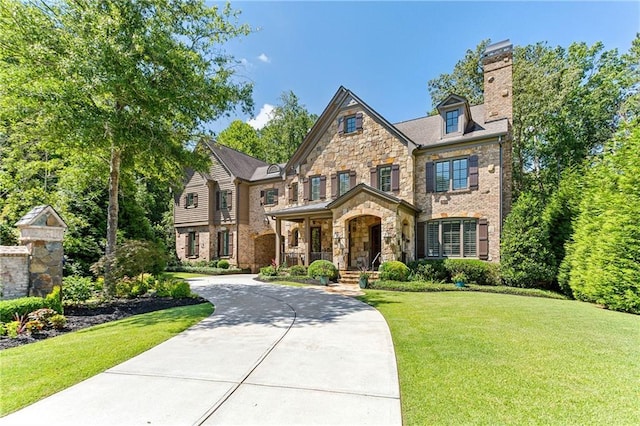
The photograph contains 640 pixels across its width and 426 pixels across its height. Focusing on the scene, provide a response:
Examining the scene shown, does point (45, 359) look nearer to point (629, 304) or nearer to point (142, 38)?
point (142, 38)

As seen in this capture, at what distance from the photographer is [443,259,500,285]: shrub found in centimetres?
1317

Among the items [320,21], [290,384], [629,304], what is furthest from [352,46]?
[290,384]

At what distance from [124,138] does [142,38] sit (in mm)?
2715

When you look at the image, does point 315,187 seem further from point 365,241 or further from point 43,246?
point 43,246

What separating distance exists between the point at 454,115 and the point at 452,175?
309cm

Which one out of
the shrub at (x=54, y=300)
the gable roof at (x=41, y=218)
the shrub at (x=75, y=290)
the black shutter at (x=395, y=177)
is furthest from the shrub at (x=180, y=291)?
the black shutter at (x=395, y=177)

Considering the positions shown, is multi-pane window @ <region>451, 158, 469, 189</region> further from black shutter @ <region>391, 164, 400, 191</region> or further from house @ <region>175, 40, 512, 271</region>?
black shutter @ <region>391, 164, 400, 191</region>

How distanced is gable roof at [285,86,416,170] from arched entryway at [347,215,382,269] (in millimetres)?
4384

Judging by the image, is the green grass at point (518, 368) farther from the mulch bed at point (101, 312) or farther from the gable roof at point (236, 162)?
the gable roof at point (236, 162)

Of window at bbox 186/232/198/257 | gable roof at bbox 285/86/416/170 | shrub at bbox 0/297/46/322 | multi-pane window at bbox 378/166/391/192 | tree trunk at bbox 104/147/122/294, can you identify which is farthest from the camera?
window at bbox 186/232/198/257

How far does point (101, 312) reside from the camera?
25.4 feet

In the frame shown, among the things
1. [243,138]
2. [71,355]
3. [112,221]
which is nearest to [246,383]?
[71,355]

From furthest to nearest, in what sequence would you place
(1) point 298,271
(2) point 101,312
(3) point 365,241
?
(3) point 365,241
(1) point 298,271
(2) point 101,312

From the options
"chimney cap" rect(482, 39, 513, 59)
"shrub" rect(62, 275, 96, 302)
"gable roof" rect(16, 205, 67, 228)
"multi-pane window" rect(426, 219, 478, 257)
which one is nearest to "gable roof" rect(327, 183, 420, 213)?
"multi-pane window" rect(426, 219, 478, 257)
